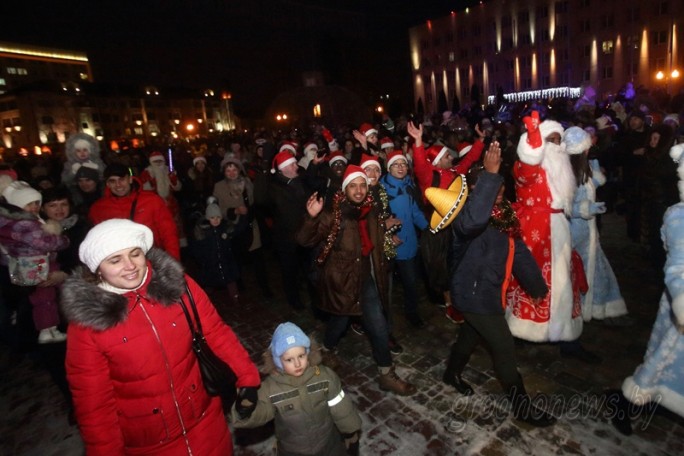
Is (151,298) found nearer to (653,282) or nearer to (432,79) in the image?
(653,282)

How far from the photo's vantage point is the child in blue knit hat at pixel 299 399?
2.68 metres

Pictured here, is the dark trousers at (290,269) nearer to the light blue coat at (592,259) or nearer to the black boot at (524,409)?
the black boot at (524,409)

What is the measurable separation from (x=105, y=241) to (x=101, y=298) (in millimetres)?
308

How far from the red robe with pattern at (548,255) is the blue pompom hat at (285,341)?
2.61 meters

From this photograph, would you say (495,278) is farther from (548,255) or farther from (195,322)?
(195,322)

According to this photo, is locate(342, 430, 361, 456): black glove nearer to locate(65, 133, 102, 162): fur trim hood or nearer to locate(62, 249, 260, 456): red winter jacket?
locate(62, 249, 260, 456): red winter jacket

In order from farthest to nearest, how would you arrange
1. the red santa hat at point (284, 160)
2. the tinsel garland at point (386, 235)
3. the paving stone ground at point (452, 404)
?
the red santa hat at point (284, 160) → the tinsel garland at point (386, 235) → the paving stone ground at point (452, 404)

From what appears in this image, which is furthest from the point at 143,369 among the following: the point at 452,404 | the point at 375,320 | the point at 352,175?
the point at 452,404

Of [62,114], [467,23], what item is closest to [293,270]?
[467,23]

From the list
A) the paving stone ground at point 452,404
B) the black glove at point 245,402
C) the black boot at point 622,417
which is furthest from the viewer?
the paving stone ground at point 452,404

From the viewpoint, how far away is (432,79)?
7044cm

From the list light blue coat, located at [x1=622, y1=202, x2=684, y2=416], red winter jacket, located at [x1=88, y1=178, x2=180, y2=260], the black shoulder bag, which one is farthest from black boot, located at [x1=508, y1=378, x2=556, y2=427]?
red winter jacket, located at [x1=88, y1=178, x2=180, y2=260]

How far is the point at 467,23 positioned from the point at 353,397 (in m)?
71.2

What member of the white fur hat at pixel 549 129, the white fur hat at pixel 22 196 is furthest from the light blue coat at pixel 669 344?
the white fur hat at pixel 22 196
